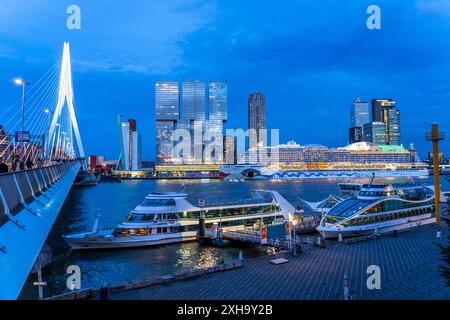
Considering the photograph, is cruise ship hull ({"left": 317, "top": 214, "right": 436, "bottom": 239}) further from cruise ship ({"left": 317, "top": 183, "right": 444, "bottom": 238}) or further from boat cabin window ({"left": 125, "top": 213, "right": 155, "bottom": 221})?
boat cabin window ({"left": 125, "top": 213, "right": 155, "bottom": 221})

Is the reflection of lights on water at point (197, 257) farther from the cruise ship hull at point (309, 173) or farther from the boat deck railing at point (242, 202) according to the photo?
the cruise ship hull at point (309, 173)

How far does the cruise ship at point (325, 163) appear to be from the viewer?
122 meters

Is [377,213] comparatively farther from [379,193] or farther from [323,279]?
[323,279]

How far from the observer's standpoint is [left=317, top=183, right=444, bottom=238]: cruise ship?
22.5 meters

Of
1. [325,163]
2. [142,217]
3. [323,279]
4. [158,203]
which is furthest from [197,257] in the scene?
[325,163]

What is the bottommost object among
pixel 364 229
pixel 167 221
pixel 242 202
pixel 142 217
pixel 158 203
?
pixel 364 229

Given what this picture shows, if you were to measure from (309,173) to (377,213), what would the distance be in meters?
98.8

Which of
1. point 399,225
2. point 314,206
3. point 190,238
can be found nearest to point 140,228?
point 190,238

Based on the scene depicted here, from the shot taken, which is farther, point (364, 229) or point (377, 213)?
point (377, 213)

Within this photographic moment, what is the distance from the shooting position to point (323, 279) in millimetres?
12445

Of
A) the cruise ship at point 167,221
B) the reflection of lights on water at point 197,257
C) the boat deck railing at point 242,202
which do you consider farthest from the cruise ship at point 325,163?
the reflection of lights on water at point 197,257

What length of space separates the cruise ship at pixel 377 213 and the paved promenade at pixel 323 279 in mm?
5215

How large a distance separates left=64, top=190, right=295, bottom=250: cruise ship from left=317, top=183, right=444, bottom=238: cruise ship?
704 centimetres
